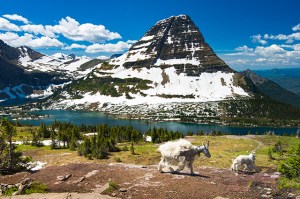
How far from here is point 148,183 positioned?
28594mm

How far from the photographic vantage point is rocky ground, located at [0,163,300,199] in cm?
2547

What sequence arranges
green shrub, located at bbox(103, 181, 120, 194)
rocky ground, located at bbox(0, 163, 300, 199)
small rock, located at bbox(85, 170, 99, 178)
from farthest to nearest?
small rock, located at bbox(85, 170, 99, 178)
green shrub, located at bbox(103, 181, 120, 194)
rocky ground, located at bbox(0, 163, 300, 199)

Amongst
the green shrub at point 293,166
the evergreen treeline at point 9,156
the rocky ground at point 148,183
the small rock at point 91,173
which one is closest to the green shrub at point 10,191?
the rocky ground at point 148,183

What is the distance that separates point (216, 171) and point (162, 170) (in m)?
7.37

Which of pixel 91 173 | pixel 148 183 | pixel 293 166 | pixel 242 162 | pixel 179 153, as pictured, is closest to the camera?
pixel 293 166

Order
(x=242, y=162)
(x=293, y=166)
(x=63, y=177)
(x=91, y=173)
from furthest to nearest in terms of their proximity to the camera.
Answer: (x=242, y=162)
(x=91, y=173)
(x=63, y=177)
(x=293, y=166)

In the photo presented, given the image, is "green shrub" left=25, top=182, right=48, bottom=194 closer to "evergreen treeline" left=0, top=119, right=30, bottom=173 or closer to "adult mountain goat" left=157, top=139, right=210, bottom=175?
"evergreen treeline" left=0, top=119, right=30, bottom=173

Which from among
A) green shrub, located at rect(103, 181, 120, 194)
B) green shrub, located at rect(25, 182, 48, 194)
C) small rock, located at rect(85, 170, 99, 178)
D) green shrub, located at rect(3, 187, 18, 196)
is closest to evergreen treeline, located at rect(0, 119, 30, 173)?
green shrub, located at rect(3, 187, 18, 196)

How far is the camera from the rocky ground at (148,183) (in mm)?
25469

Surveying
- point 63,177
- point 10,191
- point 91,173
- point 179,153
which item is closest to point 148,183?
point 179,153

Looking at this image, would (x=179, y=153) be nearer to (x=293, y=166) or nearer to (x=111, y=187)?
(x=111, y=187)

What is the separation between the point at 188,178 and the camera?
98.9 ft

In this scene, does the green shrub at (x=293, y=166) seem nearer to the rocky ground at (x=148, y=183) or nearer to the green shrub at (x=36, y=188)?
the rocky ground at (x=148, y=183)

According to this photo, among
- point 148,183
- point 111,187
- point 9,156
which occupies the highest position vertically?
point 9,156
